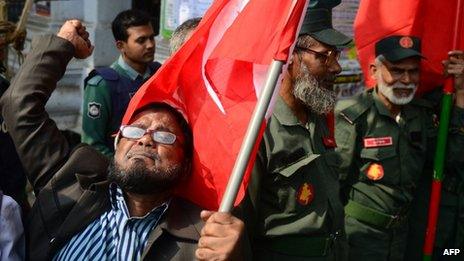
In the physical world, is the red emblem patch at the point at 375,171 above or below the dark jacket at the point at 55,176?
below

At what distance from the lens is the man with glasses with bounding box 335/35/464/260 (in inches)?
157

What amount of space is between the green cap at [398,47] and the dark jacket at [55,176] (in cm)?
199

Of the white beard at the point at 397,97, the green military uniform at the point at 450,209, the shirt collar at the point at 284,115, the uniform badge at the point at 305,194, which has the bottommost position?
the green military uniform at the point at 450,209

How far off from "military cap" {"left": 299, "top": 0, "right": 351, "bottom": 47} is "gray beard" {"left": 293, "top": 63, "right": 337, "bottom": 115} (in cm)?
16

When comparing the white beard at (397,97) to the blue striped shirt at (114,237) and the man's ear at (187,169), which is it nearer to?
the man's ear at (187,169)

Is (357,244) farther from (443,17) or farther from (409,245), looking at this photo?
(443,17)

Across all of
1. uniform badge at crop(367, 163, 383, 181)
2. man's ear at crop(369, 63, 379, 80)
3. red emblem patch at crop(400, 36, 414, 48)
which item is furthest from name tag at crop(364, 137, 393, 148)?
red emblem patch at crop(400, 36, 414, 48)

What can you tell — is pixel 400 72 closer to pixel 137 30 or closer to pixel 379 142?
pixel 379 142

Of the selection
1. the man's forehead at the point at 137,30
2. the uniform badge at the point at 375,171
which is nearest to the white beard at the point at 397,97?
the uniform badge at the point at 375,171

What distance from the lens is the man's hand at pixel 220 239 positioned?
205 centimetres

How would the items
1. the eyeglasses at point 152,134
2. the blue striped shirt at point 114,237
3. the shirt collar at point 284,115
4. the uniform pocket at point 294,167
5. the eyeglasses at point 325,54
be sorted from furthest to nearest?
the eyeglasses at point 325,54, the shirt collar at point 284,115, the uniform pocket at point 294,167, the eyeglasses at point 152,134, the blue striped shirt at point 114,237

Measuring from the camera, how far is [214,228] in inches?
80.9

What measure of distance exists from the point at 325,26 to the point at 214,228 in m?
1.44

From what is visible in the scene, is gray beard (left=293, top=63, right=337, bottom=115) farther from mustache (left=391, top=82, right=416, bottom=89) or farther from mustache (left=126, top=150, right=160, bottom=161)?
mustache (left=391, top=82, right=416, bottom=89)
